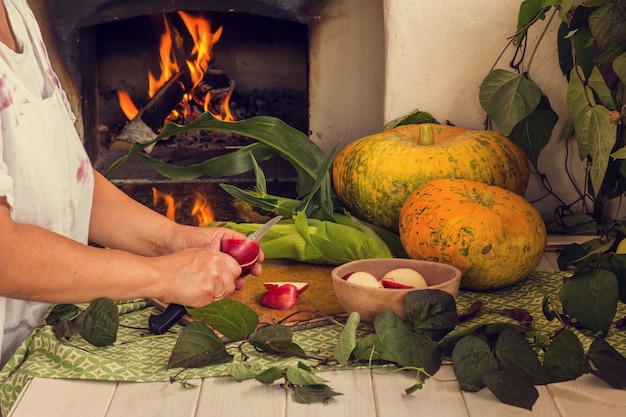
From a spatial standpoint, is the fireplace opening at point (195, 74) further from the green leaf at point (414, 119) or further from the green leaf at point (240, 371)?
the green leaf at point (240, 371)

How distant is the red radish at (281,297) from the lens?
1.47 m

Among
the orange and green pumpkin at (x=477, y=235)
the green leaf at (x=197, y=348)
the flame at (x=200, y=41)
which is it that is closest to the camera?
the green leaf at (x=197, y=348)

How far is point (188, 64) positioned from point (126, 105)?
27 cm

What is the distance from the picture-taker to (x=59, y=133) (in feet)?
4.27

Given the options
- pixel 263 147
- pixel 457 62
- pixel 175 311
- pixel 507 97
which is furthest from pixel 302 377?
pixel 457 62

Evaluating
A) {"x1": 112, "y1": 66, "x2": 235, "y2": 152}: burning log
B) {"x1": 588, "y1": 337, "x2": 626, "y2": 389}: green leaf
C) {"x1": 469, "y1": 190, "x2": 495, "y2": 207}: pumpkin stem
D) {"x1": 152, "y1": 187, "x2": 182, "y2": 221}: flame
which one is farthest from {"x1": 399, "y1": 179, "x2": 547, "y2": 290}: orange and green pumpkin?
{"x1": 112, "y1": 66, "x2": 235, "y2": 152}: burning log

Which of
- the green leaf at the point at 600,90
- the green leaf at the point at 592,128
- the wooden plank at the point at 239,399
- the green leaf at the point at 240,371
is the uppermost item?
the green leaf at the point at 600,90

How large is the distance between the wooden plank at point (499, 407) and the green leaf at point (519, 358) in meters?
0.02

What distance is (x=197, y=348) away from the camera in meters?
1.27

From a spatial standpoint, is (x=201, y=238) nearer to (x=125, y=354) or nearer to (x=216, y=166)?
(x=125, y=354)

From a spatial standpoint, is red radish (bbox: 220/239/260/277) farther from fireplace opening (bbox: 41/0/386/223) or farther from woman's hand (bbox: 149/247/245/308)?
fireplace opening (bbox: 41/0/386/223)

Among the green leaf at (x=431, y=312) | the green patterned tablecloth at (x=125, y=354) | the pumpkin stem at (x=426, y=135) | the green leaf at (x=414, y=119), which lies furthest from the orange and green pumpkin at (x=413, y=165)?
the green leaf at (x=431, y=312)

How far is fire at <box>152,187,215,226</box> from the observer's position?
8.07 feet

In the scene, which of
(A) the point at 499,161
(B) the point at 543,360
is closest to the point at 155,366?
(B) the point at 543,360
